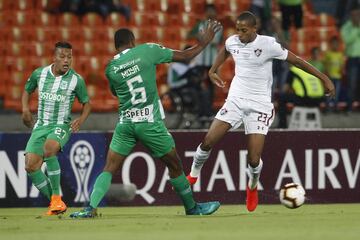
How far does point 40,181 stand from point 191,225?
93.8 inches

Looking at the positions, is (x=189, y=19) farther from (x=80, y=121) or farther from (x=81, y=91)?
(x=80, y=121)

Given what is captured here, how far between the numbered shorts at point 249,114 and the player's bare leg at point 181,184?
0.88m

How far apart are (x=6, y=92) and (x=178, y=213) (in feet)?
26.1

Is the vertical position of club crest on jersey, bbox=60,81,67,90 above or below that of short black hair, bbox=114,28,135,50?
below

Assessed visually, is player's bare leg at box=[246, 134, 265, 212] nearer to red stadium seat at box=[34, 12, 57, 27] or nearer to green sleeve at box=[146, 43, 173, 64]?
green sleeve at box=[146, 43, 173, 64]

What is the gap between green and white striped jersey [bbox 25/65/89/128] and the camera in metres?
12.0

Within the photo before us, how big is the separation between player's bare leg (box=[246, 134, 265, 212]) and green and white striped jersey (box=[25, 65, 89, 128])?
1.78m

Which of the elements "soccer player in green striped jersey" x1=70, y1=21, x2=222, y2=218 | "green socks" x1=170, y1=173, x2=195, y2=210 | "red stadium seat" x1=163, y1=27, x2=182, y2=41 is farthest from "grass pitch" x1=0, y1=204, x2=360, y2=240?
"red stadium seat" x1=163, y1=27, x2=182, y2=41

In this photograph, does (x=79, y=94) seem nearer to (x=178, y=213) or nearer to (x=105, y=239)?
(x=178, y=213)

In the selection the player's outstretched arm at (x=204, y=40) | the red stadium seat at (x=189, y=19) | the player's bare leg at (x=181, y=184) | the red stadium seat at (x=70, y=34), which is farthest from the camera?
the red stadium seat at (x=189, y=19)

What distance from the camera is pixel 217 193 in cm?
1413

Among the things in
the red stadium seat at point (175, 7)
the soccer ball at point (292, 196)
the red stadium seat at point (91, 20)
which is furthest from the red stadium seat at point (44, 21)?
the soccer ball at point (292, 196)

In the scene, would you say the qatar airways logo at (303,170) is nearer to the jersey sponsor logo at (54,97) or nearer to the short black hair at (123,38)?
the jersey sponsor logo at (54,97)

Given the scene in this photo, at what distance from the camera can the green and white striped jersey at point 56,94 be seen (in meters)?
12.0
